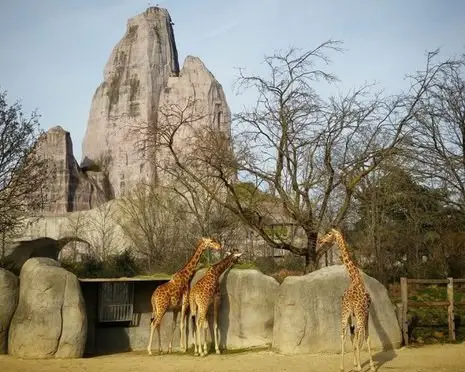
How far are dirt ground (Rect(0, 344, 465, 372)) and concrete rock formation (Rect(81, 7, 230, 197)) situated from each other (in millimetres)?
35320

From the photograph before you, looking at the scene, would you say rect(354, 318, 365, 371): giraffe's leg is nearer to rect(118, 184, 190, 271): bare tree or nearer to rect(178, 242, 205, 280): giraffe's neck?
rect(178, 242, 205, 280): giraffe's neck

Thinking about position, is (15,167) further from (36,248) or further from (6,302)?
(36,248)

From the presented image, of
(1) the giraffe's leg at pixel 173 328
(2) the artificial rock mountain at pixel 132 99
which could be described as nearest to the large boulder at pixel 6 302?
(1) the giraffe's leg at pixel 173 328

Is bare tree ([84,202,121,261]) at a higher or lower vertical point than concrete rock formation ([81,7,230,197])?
lower

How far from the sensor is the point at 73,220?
34.8m

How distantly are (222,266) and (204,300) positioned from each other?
0.90 meters

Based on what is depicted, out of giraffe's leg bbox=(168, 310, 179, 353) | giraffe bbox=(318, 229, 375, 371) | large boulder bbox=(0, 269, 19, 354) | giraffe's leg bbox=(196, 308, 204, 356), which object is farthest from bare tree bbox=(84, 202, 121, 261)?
giraffe bbox=(318, 229, 375, 371)

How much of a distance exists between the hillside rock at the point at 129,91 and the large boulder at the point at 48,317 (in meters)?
35.8

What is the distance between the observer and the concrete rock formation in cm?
4666

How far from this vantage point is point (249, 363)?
1059 cm

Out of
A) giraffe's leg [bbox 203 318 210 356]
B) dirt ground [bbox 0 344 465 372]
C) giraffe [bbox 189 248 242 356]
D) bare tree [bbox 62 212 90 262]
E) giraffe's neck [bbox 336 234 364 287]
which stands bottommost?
dirt ground [bbox 0 344 465 372]

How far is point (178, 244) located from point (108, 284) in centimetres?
1232

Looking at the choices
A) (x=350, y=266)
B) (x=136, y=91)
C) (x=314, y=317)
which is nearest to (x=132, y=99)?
(x=136, y=91)

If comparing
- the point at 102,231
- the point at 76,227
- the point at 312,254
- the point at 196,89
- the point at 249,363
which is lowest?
the point at 249,363
